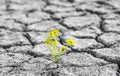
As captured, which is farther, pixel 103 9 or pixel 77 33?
pixel 103 9

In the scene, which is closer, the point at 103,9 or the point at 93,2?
the point at 103,9

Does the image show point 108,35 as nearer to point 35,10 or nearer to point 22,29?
point 22,29

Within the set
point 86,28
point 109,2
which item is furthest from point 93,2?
point 86,28

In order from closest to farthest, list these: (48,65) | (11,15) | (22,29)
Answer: (48,65), (22,29), (11,15)

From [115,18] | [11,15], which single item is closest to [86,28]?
[115,18]

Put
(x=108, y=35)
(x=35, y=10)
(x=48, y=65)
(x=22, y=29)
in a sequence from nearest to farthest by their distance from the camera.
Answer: (x=48, y=65), (x=108, y=35), (x=22, y=29), (x=35, y=10)

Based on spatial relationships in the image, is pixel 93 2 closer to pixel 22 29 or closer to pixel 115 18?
pixel 115 18

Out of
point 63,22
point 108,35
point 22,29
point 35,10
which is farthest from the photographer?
point 35,10
